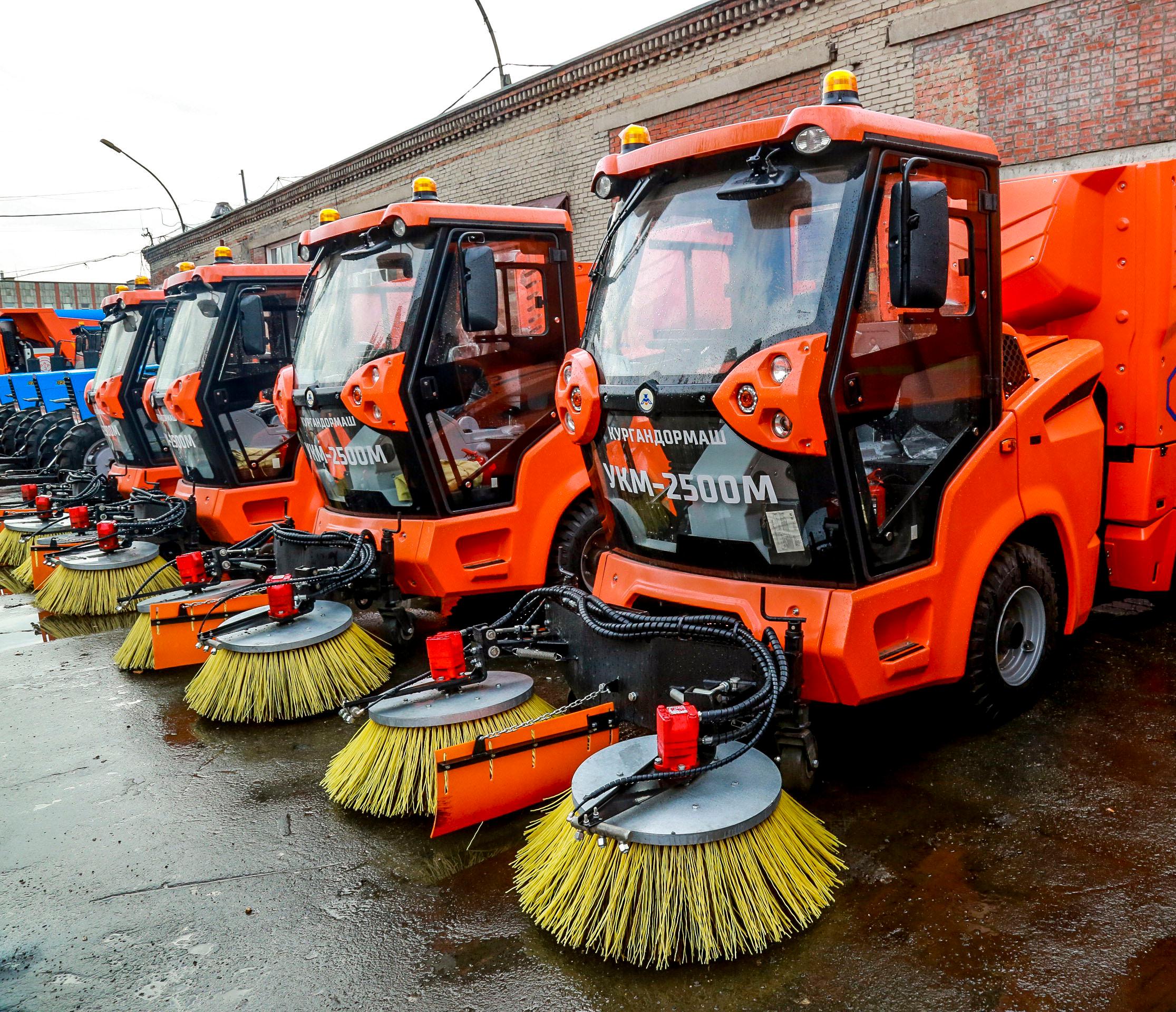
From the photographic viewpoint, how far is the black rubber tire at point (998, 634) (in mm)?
3596

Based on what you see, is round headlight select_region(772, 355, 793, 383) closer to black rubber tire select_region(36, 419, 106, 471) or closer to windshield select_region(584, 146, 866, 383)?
windshield select_region(584, 146, 866, 383)

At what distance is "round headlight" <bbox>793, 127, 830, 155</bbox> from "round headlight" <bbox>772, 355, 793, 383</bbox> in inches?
26.4

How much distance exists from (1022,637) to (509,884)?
2.32 meters

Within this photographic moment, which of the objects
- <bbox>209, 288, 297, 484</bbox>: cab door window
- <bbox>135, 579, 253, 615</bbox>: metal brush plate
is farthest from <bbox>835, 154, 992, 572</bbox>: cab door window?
<bbox>209, 288, 297, 484</bbox>: cab door window

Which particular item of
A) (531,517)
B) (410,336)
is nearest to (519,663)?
(531,517)

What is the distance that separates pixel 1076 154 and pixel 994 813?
7041 mm

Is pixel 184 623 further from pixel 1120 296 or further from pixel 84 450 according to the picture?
pixel 84 450

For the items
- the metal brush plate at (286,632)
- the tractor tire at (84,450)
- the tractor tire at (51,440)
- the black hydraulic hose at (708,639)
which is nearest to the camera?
the black hydraulic hose at (708,639)

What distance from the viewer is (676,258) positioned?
352 cm

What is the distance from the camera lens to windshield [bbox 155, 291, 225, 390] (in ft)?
24.3

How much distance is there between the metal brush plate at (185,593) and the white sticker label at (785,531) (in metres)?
3.36

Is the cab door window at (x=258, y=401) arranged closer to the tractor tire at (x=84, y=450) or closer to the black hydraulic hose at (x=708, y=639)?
the black hydraulic hose at (x=708, y=639)

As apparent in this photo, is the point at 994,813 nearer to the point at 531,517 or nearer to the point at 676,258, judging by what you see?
the point at 676,258

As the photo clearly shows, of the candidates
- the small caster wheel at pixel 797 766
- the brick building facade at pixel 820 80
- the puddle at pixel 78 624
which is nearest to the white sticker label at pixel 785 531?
the small caster wheel at pixel 797 766
